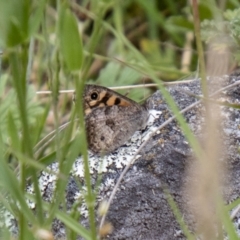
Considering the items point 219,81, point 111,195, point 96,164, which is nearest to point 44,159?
point 96,164

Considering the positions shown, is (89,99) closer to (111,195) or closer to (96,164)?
(96,164)

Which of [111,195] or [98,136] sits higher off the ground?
[98,136]

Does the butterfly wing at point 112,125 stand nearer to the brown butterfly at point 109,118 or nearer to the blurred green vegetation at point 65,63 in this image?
the brown butterfly at point 109,118

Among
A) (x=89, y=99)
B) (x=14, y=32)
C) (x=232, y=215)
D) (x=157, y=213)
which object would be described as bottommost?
(x=232, y=215)

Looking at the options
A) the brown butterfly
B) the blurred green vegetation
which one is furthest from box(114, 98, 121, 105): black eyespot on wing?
the blurred green vegetation

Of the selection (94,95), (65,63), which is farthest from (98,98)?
(65,63)

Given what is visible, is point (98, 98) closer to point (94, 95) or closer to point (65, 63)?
point (94, 95)
